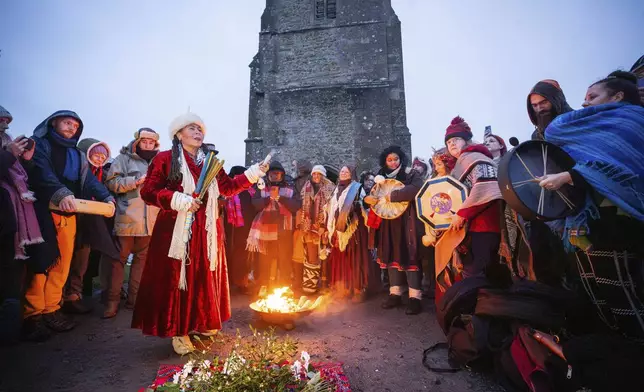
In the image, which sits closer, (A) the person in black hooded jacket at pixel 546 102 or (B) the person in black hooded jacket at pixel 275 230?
(A) the person in black hooded jacket at pixel 546 102

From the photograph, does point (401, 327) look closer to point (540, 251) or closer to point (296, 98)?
point (540, 251)

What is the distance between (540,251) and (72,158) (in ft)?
17.4

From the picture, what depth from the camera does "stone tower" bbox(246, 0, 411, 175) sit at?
587 inches

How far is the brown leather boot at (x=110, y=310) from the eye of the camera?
418cm

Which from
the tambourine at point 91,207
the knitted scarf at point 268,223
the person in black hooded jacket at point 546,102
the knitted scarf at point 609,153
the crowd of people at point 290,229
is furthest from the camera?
the knitted scarf at point 268,223

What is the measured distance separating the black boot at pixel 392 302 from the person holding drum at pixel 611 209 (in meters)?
2.96

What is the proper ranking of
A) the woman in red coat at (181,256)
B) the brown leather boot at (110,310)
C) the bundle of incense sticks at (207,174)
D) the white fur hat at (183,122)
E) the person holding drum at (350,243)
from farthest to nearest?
the person holding drum at (350,243) < the brown leather boot at (110,310) < the white fur hat at (183,122) < the bundle of incense sticks at (207,174) < the woman in red coat at (181,256)

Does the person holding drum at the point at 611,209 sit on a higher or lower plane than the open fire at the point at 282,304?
higher

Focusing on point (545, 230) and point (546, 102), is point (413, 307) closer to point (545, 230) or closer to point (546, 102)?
point (545, 230)

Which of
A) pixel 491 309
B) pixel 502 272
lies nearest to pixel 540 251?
pixel 502 272

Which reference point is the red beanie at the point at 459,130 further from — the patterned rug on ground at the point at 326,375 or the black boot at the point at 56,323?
the black boot at the point at 56,323

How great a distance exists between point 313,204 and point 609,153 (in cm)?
444

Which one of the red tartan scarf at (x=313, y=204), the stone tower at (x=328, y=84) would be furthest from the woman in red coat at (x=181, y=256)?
the stone tower at (x=328, y=84)

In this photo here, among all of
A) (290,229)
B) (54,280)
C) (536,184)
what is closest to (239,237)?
(290,229)
